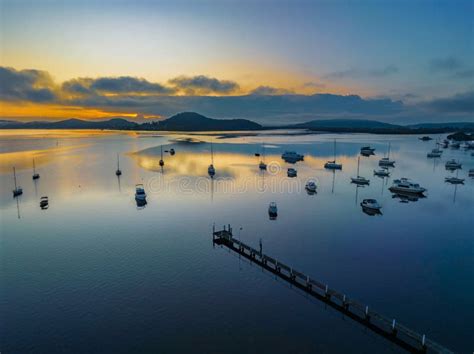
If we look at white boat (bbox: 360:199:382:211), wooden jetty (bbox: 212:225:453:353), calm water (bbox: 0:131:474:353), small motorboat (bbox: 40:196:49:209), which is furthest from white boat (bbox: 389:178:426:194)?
small motorboat (bbox: 40:196:49:209)

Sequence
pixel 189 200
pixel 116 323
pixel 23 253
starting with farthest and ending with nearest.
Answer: pixel 189 200 < pixel 23 253 < pixel 116 323

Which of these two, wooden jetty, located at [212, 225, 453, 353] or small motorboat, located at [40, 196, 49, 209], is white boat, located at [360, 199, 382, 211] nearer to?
wooden jetty, located at [212, 225, 453, 353]

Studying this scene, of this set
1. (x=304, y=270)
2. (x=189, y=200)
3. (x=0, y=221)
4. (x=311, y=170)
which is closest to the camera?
(x=304, y=270)

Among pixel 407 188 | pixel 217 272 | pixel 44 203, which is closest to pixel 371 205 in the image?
pixel 407 188

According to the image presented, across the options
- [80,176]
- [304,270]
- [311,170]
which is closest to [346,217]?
[304,270]

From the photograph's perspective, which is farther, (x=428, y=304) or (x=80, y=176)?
(x=80, y=176)

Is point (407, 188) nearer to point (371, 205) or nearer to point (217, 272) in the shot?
point (371, 205)

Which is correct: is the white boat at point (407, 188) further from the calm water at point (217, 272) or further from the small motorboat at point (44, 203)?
the small motorboat at point (44, 203)

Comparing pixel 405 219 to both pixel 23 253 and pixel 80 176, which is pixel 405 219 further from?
pixel 80 176
